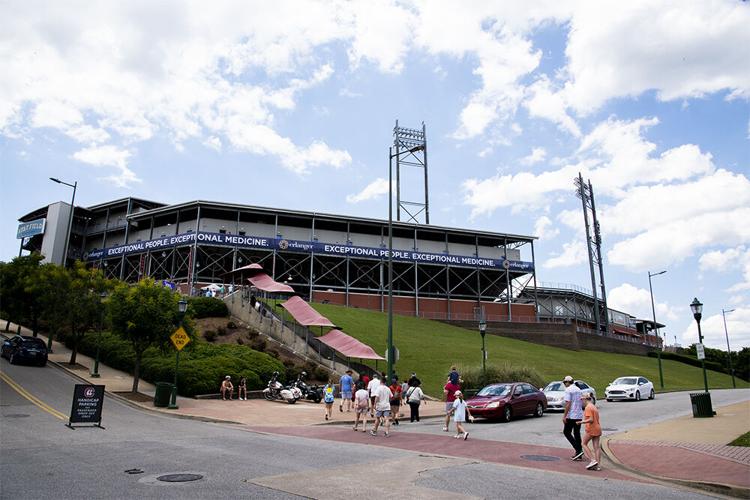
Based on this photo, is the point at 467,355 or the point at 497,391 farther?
the point at 467,355

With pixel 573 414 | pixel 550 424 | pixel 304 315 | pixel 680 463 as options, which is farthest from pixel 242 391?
pixel 680 463

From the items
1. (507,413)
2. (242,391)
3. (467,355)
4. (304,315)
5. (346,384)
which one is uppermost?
A: (304,315)

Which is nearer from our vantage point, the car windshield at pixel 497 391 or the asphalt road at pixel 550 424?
the asphalt road at pixel 550 424

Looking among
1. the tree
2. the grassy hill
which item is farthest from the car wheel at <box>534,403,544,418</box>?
the tree

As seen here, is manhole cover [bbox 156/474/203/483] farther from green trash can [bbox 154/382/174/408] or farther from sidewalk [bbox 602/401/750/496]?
green trash can [bbox 154/382/174/408]

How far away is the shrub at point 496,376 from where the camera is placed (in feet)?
88.3

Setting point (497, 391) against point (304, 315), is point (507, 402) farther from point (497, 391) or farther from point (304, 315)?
point (304, 315)

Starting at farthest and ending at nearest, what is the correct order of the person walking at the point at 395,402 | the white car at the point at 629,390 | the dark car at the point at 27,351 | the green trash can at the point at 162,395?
the dark car at the point at 27,351
the white car at the point at 629,390
the green trash can at the point at 162,395
the person walking at the point at 395,402

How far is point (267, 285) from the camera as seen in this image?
3734 centimetres

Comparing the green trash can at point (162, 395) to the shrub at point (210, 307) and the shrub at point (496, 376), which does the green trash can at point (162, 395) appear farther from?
the shrub at point (210, 307)

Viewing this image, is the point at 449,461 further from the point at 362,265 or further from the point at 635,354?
the point at 635,354

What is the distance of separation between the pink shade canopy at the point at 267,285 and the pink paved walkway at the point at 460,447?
1843 cm

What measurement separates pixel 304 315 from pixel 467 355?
458 inches

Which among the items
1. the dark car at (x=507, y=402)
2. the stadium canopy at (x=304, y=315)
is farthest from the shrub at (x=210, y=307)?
the dark car at (x=507, y=402)
